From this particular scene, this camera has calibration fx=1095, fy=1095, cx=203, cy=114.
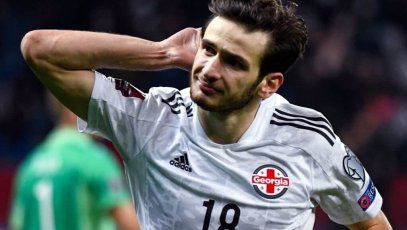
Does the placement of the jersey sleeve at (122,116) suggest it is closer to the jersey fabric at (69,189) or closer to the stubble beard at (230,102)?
the stubble beard at (230,102)

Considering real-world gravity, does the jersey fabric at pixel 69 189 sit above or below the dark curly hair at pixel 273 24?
below

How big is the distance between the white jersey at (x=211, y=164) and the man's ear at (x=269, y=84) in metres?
0.09

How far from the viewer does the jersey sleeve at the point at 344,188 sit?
12.0 ft

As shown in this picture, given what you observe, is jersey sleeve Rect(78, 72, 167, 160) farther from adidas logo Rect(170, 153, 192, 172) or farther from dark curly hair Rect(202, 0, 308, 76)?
dark curly hair Rect(202, 0, 308, 76)

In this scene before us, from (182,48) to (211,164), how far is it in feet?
1.31

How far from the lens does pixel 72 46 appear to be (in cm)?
349

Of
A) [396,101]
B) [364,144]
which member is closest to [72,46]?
[364,144]

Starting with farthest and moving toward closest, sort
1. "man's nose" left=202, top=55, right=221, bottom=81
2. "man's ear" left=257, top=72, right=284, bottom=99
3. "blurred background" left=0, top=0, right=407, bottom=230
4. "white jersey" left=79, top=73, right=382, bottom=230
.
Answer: "blurred background" left=0, top=0, right=407, bottom=230, "man's ear" left=257, top=72, right=284, bottom=99, "white jersey" left=79, top=73, right=382, bottom=230, "man's nose" left=202, top=55, right=221, bottom=81

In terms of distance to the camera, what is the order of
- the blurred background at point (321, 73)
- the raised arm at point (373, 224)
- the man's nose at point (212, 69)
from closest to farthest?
the man's nose at point (212, 69), the raised arm at point (373, 224), the blurred background at point (321, 73)

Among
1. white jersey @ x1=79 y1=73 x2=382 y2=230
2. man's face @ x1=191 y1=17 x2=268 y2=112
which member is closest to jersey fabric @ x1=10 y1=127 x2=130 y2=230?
white jersey @ x1=79 y1=73 x2=382 y2=230

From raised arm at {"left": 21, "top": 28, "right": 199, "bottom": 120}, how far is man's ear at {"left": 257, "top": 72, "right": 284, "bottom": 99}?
353 mm

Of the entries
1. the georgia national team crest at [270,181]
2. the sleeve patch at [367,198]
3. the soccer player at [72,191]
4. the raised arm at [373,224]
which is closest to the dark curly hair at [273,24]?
the georgia national team crest at [270,181]

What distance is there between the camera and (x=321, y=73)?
10703 mm

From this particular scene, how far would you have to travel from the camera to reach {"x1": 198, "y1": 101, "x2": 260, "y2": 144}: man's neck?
366 cm
